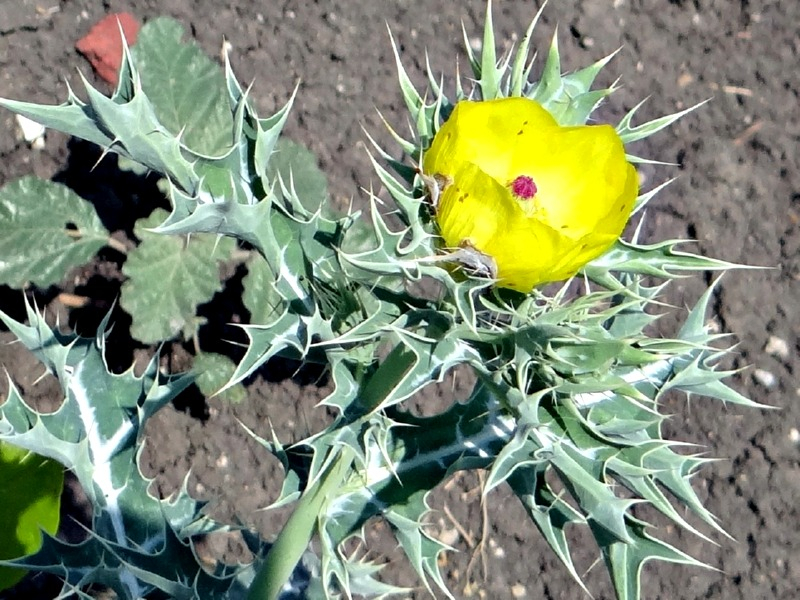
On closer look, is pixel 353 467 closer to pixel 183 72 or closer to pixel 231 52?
pixel 183 72

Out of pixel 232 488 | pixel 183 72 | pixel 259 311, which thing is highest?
pixel 183 72

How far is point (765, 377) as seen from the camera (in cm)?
227

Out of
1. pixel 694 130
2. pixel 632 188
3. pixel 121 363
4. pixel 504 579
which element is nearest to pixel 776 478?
pixel 504 579

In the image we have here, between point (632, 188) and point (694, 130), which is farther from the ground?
point (632, 188)

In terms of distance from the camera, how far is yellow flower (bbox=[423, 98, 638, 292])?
0.93 meters

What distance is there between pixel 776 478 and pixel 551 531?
4.37 ft

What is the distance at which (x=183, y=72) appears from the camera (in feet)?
6.04

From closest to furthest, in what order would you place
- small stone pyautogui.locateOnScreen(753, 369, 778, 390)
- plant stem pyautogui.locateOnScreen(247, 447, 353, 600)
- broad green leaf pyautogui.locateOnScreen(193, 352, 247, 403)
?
plant stem pyautogui.locateOnScreen(247, 447, 353, 600) → broad green leaf pyautogui.locateOnScreen(193, 352, 247, 403) → small stone pyautogui.locateOnScreen(753, 369, 778, 390)

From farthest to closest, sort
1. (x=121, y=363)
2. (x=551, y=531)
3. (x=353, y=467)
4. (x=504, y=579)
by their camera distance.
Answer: (x=504, y=579) < (x=121, y=363) < (x=353, y=467) < (x=551, y=531)

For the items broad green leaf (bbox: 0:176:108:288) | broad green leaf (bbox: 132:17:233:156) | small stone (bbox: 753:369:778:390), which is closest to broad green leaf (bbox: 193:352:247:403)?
broad green leaf (bbox: 0:176:108:288)

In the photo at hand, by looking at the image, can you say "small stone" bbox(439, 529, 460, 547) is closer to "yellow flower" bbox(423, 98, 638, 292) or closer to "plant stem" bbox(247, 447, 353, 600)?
"plant stem" bbox(247, 447, 353, 600)

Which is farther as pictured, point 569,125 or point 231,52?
point 231,52

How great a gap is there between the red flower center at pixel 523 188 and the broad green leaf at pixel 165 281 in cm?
90

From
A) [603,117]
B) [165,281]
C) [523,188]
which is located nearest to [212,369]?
[165,281]
